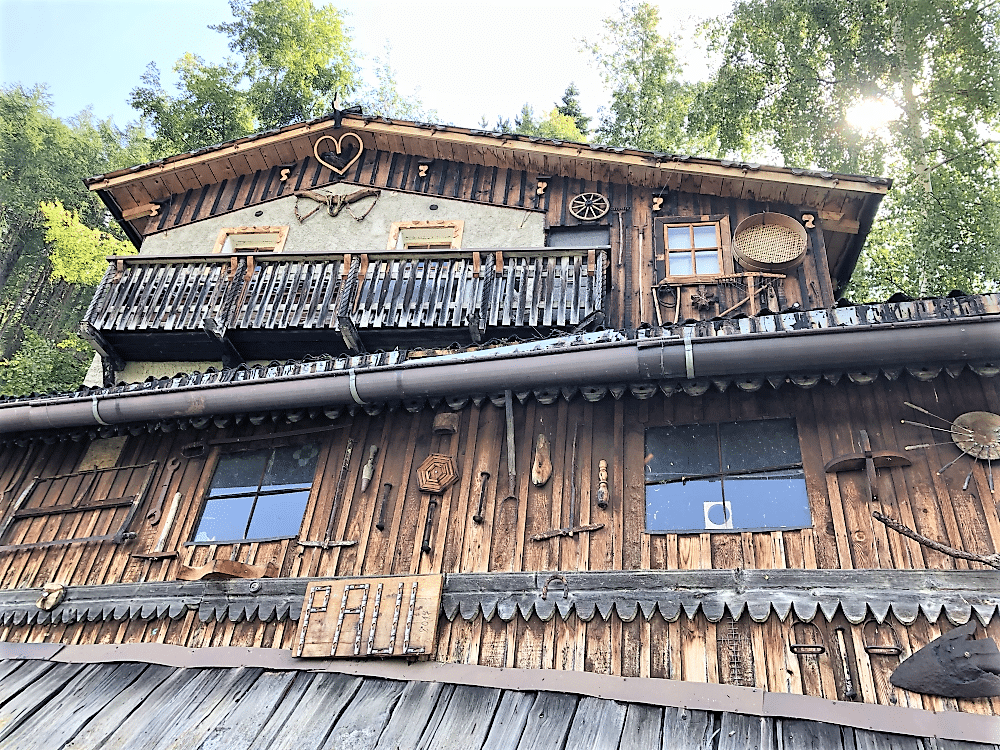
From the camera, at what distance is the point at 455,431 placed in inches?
351

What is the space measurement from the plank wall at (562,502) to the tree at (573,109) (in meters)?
22.3

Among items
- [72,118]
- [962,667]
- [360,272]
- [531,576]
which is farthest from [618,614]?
[72,118]

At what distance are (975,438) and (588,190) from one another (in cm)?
717

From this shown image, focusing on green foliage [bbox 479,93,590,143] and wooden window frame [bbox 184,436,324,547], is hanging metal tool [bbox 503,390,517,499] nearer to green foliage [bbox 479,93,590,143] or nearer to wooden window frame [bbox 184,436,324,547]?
wooden window frame [bbox 184,436,324,547]

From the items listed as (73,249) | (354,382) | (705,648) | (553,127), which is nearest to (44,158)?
(73,249)

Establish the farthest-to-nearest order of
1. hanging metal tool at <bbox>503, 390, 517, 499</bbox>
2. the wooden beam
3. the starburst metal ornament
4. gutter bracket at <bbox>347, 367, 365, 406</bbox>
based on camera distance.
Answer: the wooden beam < gutter bracket at <bbox>347, 367, 365, 406</bbox> < hanging metal tool at <bbox>503, 390, 517, 499</bbox> < the starburst metal ornament

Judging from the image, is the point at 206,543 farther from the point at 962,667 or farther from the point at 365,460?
the point at 962,667

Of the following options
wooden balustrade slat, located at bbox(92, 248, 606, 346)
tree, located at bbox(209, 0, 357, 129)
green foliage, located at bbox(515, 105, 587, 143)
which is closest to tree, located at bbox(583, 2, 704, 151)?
green foliage, located at bbox(515, 105, 587, 143)

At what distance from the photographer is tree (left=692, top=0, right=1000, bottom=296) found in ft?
54.1

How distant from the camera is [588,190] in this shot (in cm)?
1284

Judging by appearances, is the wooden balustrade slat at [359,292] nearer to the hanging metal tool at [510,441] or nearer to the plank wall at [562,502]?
the plank wall at [562,502]

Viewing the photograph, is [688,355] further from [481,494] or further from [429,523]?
[429,523]

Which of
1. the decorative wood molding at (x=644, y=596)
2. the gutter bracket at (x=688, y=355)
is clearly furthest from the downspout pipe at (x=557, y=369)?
the decorative wood molding at (x=644, y=596)

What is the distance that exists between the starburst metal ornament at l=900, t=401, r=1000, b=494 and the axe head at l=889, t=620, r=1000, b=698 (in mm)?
1370
